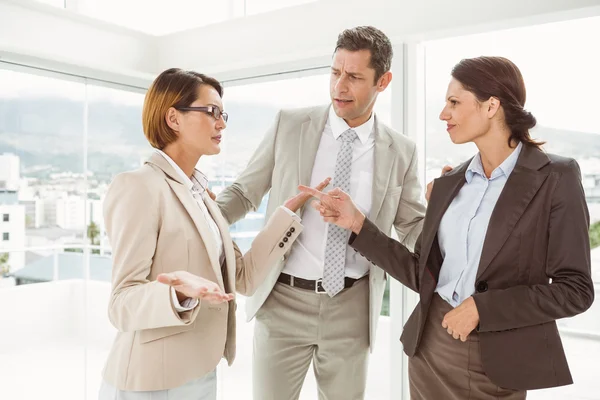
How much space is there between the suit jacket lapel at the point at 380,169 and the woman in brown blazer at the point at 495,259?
13.2 inches

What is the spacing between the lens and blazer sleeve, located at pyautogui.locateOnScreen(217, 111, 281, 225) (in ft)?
8.13

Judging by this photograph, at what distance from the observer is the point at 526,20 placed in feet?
9.14

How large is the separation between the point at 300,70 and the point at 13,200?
1998mm

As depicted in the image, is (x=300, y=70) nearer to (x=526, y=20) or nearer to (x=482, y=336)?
(x=526, y=20)

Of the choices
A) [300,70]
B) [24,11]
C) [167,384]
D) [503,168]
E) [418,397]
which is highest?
[24,11]

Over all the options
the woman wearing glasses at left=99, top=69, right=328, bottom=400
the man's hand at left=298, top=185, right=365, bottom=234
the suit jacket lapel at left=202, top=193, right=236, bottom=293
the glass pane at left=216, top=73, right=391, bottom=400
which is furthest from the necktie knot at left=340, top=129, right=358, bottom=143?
the glass pane at left=216, top=73, right=391, bottom=400

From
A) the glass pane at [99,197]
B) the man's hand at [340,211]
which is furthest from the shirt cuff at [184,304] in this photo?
the glass pane at [99,197]

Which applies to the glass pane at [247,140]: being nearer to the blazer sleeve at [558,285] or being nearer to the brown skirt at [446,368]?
the brown skirt at [446,368]

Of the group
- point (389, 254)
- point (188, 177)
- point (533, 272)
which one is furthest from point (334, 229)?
point (533, 272)

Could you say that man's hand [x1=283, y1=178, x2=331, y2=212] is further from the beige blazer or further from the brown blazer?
the brown blazer

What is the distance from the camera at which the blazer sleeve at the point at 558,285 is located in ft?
5.50

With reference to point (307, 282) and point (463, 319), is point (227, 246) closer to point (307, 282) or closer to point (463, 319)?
point (307, 282)

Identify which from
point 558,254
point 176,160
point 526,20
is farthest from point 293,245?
point 526,20

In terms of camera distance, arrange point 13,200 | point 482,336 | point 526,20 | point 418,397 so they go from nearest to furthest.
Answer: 1. point 482,336
2. point 418,397
3. point 526,20
4. point 13,200
